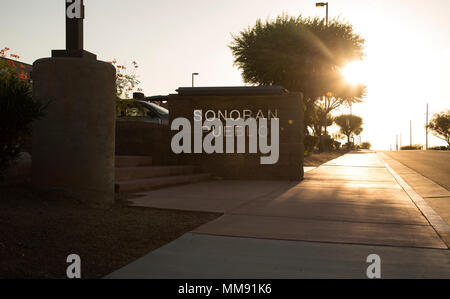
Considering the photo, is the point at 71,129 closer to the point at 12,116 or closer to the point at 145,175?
the point at 12,116

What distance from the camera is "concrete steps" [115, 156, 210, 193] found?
25.1 ft

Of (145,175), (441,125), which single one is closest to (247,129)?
(145,175)

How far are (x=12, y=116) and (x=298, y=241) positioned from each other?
3.64 m

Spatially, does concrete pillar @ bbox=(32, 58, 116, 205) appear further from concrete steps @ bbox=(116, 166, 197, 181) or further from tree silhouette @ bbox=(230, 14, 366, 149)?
tree silhouette @ bbox=(230, 14, 366, 149)

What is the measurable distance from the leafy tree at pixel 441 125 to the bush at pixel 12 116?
106845 millimetres

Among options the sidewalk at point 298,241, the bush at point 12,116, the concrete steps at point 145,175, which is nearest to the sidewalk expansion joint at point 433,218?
the sidewalk at point 298,241

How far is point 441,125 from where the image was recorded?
317 ft

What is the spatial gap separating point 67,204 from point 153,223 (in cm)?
137

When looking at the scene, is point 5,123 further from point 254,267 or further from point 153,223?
point 254,267

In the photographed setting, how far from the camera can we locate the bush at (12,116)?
4.63 m

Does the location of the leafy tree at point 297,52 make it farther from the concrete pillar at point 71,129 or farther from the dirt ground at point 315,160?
the concrete pillar at point 71,129

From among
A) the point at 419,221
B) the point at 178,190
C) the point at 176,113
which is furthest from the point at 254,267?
the point at 176,113

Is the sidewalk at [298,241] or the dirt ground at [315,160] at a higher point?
the dirt ground at [315,160]

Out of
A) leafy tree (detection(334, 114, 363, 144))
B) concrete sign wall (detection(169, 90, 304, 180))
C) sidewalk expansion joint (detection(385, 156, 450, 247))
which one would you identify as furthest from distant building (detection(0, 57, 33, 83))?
leafy tree (detection(334, 114, 363, 144))
